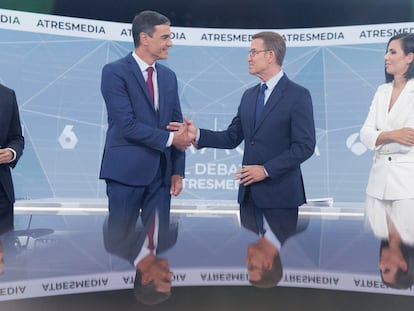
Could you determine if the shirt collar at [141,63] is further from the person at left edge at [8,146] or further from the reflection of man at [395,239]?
the reflection of man at [395,239]

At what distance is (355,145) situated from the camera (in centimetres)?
251

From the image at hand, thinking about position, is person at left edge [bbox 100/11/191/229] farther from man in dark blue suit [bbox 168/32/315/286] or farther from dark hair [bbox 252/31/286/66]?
dark hair [bbox 252/31/286/66]

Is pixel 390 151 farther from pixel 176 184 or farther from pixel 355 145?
pixel 176 184

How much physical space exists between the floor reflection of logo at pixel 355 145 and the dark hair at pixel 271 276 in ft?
3.93

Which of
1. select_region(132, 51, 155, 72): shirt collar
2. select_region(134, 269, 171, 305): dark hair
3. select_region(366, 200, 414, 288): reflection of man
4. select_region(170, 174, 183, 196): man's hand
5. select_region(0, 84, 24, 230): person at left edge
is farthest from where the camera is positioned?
select_region(170, 174, 183, 196): man's hand

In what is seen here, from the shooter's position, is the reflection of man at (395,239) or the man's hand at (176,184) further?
the man's hand at (176,184)

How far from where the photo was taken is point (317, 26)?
2.53 metres

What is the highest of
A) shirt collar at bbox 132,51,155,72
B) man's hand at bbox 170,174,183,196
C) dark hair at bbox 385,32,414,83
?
dark hair at bbox 385,32,414,83

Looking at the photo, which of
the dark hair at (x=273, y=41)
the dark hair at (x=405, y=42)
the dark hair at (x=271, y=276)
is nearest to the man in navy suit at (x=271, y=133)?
the dark hair at (x=273, y=41)

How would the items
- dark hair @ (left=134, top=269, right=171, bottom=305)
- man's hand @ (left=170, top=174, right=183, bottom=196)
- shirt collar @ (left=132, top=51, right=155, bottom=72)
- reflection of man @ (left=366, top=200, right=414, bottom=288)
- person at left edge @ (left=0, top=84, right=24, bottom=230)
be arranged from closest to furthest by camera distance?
1. dark hair @ (left=134, top=269, right=171, bottom=305)
2. reflection of man @ (left=366, top=200, right=414, bottom=288)
3. person at left edge @ (left=0, top=84, right=24, bottom=230)
4. shirt collar @ (left=132, top=51, right=155, bottom=72)
5. man's hand @ (left=170, top=174, right=183, bottom=196)

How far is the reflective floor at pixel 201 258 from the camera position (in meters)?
1.40

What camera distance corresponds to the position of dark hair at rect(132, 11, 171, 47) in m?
2.44

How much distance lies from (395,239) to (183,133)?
4.20ft

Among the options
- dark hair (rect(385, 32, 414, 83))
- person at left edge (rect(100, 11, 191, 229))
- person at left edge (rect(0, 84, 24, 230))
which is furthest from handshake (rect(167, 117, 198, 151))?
dark hair (rect(385, 32, 414, 83))
